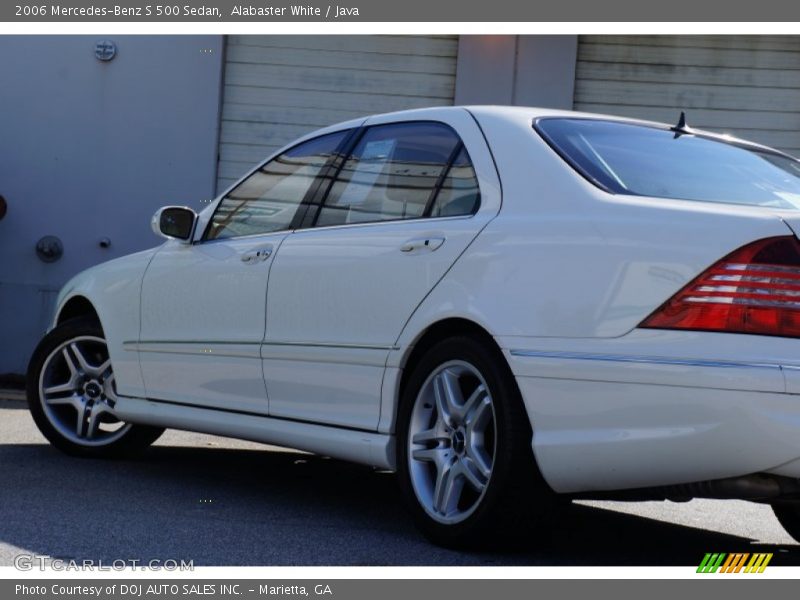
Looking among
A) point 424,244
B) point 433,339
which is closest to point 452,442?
point 433,339

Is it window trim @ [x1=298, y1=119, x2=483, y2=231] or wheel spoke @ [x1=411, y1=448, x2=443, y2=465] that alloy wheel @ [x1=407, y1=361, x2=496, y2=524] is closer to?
wheel spoke @ [x1=411, y1=448, x2=443, y2=465]

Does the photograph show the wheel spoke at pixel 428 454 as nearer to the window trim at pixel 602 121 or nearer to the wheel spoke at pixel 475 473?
the wheel spoke at pixel 475 473

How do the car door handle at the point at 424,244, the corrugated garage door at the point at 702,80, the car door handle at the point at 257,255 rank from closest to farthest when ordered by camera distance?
the car door handle at the point at 424,244 < the car door handle at the point at 257,255 < the corrugated garage door at the point at 702,80

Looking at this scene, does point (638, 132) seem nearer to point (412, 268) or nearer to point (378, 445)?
point (412, 268)

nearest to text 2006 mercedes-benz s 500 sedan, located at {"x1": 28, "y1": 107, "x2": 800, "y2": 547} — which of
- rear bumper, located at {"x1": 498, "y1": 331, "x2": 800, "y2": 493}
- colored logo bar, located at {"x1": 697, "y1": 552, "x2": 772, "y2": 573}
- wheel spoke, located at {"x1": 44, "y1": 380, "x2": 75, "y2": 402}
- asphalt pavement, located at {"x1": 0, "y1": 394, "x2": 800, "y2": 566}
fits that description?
rear bumper, located at {"x1": 498, "y1": 331, "x2": 800, "y2": 493}

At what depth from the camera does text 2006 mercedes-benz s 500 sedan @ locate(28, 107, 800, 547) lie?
4.06 m

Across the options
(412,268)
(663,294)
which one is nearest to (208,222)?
(412,268)

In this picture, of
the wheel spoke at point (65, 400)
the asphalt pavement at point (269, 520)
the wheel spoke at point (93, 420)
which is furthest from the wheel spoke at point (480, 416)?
the wheel spoke at point (65, 400)

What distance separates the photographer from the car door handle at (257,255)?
5.88m

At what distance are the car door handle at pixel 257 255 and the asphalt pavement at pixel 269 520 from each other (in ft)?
3.16

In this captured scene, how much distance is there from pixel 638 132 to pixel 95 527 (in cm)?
231

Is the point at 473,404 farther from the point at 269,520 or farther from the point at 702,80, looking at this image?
the point at 702,80

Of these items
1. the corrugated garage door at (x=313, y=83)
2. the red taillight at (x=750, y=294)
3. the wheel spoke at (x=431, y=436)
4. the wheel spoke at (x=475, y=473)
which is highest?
the corrugated garage door at (x=313, y=83)
